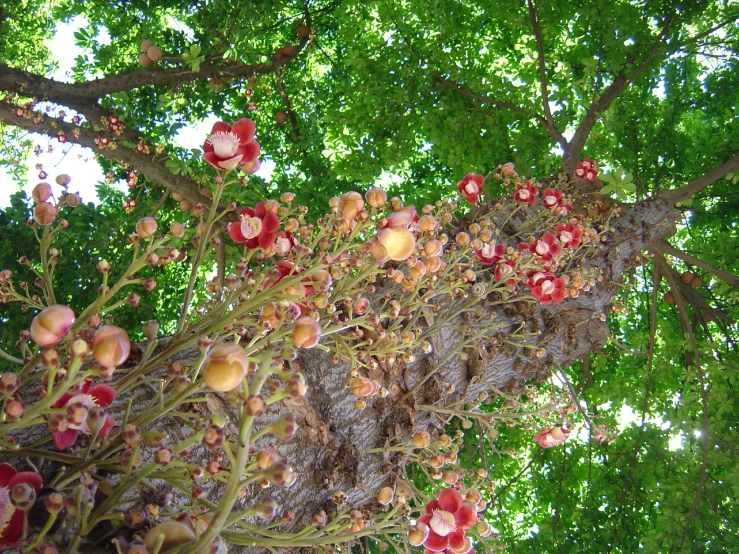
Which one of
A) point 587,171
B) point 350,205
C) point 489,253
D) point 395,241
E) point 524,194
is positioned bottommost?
point 395,241

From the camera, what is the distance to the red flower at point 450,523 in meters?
1.11

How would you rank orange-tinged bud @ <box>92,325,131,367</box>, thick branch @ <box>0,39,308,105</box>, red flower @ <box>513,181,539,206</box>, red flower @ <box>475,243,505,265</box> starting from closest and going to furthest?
1. orange-tinged bud @ <box>92,325,131,367</box>
2. red flower @ <box>475,243,505,265</box>
3. red flower @ <box>513,181,539,206</box>
4. thick branch @ <box>0,39,308,105</box>

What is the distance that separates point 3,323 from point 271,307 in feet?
8.09

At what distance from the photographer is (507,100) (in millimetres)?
3939

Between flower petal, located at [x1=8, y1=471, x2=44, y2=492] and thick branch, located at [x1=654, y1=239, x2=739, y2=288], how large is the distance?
380cm

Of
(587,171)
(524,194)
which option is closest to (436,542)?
(524,194)

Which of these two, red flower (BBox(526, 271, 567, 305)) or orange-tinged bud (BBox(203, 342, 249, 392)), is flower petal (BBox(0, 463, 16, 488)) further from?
red flower (BBox(526, 271, 567, 305))

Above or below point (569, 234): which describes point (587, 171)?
above

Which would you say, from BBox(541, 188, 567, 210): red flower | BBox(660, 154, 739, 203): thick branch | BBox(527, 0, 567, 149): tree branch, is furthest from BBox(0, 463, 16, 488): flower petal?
BBox(660, 154, 739, 203): thick branch

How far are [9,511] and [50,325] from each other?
28cm

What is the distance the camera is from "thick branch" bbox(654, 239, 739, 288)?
3.55 metres

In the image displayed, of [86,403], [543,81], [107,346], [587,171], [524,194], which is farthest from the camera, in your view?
[543,81]

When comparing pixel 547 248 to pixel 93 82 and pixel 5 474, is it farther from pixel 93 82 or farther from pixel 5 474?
pixel 93 82

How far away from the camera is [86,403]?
32.9 inches
